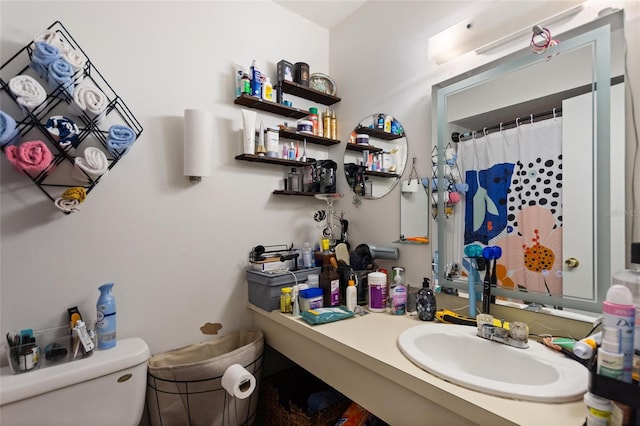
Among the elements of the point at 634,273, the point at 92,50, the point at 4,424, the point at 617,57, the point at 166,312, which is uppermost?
the point at 92,50

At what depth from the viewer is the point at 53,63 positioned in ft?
3.35

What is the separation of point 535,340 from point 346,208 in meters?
1.09

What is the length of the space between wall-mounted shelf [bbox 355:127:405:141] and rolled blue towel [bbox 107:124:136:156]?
1.11 metres

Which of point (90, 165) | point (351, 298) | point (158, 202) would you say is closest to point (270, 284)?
point (351, 298)

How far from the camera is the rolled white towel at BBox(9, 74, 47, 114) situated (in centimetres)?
97

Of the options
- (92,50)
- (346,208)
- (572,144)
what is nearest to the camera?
(572,144)

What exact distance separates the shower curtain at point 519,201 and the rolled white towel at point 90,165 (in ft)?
4.55

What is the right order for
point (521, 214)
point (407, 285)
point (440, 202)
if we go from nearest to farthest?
point (521, 214), point (440, 202), point (407, 285)

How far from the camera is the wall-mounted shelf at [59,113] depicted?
1.07 metres

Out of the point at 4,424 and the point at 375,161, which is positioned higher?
the point at 375,161

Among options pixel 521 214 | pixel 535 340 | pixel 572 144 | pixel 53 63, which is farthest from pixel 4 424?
pixel 572 144

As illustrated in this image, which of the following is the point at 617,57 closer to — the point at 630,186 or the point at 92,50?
the point at 630,186

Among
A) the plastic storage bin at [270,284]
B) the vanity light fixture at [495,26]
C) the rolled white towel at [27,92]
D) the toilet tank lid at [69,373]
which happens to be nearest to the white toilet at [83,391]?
the toilet tank lid at [69,373]

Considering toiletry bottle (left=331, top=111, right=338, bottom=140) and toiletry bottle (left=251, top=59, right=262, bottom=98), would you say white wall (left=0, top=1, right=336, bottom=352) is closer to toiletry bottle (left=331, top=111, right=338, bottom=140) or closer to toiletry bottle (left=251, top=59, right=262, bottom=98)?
toiletry bottle (left=251, top=59, right=262, bottom=98)
